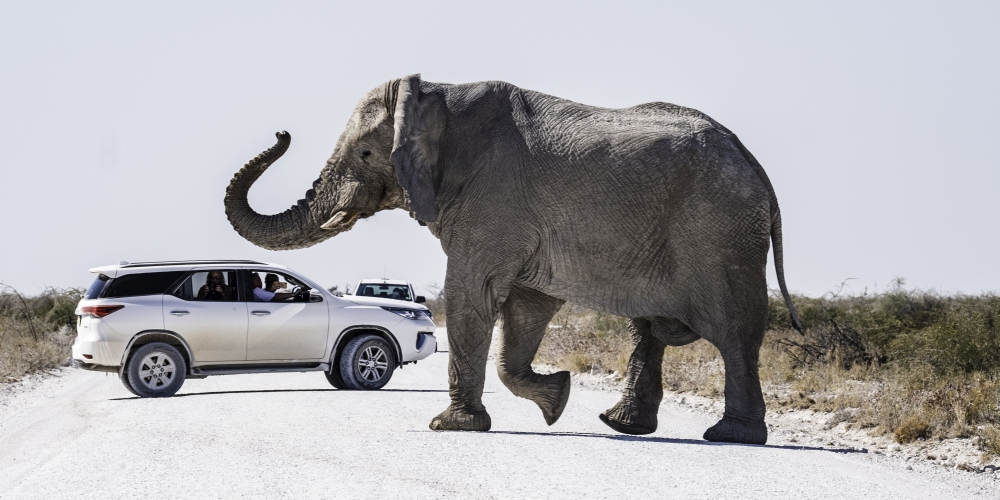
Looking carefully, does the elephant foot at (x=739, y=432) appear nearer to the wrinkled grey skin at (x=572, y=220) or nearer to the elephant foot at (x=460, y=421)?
the wrinkled grey skin at (x=572, y=220)

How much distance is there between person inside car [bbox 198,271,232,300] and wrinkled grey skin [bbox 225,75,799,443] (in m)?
5.52

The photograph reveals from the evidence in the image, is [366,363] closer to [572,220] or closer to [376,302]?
[376,302]

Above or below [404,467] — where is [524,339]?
above

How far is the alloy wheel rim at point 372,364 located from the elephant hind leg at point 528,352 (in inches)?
246

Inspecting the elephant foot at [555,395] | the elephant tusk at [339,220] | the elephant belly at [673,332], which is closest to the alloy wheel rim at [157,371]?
the elephant tusk at [339,220]

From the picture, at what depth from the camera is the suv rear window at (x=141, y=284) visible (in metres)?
17.2

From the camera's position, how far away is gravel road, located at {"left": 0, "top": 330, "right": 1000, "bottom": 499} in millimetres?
8305

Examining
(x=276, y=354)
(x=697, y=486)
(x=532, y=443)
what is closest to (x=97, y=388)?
(x=276, y=354)

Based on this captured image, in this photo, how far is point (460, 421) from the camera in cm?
1193

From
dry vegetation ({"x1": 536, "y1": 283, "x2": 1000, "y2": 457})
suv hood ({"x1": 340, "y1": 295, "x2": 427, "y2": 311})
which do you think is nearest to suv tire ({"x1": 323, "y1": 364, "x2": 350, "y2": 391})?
suv hood ({"x1": 340, "y1": 295, "x2": 427, "y2": 311})

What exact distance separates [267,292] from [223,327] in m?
0.92

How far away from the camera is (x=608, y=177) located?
11.6 metres

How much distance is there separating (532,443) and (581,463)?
1.25m

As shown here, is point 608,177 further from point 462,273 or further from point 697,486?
point 697,486
